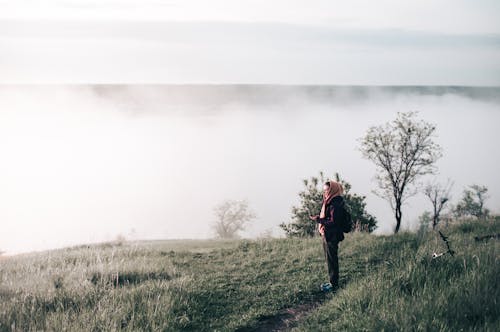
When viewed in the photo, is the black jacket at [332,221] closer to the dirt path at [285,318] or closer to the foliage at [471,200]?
the dirt path at [285,318]

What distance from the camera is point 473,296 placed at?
26.7ft

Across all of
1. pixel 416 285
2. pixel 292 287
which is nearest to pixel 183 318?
pixel 292 287

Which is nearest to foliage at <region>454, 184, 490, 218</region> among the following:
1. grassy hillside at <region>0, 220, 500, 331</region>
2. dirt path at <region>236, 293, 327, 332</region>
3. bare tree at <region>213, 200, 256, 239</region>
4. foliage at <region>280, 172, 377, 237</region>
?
bare tree at <region>213, 200, 256, 239</region>

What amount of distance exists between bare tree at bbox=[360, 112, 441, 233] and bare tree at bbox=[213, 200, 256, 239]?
156ft

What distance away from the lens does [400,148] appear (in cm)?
3102

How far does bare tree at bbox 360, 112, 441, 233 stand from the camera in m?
30.8

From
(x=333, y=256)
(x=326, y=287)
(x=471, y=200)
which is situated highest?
(x=471, y=200)

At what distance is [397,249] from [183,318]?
9.08 metres

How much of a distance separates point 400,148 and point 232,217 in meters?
49.4

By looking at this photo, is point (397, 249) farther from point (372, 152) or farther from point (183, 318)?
point (372, 152)

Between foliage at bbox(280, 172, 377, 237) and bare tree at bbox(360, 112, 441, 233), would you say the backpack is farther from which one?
foliage at bbox(280, 172, 377, 237)

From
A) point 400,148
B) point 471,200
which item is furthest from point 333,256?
point 471,200

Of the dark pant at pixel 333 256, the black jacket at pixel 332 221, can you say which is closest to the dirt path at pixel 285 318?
the dark pant at pixel 333 256

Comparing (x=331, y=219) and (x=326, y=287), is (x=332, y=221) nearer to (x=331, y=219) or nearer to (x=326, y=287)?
(x=331, y=219)
